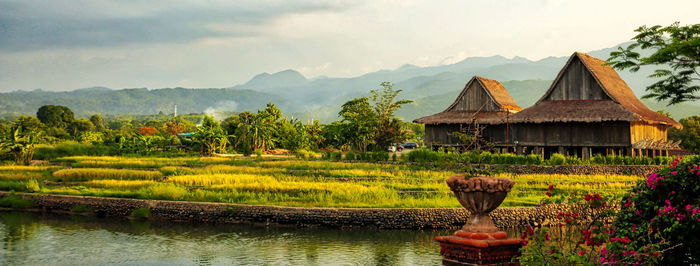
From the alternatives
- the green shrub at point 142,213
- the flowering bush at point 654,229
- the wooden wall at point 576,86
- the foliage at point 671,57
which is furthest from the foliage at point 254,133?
the flowering bush at point 654,229

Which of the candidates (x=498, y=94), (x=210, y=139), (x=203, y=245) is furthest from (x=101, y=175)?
(x=498, y=94)

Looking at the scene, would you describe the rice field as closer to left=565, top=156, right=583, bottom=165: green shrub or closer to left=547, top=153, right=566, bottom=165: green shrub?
left=565, top=156, right=583, bottom=165: green shrub

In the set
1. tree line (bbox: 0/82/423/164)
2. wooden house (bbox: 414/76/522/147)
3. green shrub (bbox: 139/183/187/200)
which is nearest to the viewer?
green shrub (bbox: 139/183/187/200)

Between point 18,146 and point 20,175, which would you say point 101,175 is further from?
point 18,146

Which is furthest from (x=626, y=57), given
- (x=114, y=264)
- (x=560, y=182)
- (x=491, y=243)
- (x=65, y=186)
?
(x=65, y=186)

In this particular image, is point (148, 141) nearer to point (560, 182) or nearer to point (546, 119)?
point (546, 119)

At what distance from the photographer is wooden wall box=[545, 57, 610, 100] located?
41.0 metres

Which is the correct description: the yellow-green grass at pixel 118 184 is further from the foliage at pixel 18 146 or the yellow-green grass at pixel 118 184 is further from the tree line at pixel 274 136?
the tree line at pixel 274 136

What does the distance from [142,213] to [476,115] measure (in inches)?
1113

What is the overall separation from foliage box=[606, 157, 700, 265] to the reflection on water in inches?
275

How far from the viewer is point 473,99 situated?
47938 millimetres

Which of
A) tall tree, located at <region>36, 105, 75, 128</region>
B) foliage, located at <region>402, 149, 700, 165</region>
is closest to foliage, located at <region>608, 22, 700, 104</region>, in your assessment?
foliage, located at <region>402, 149, 700, 165</region>

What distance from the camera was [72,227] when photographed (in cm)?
2223

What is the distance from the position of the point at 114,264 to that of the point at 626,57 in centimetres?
1562
